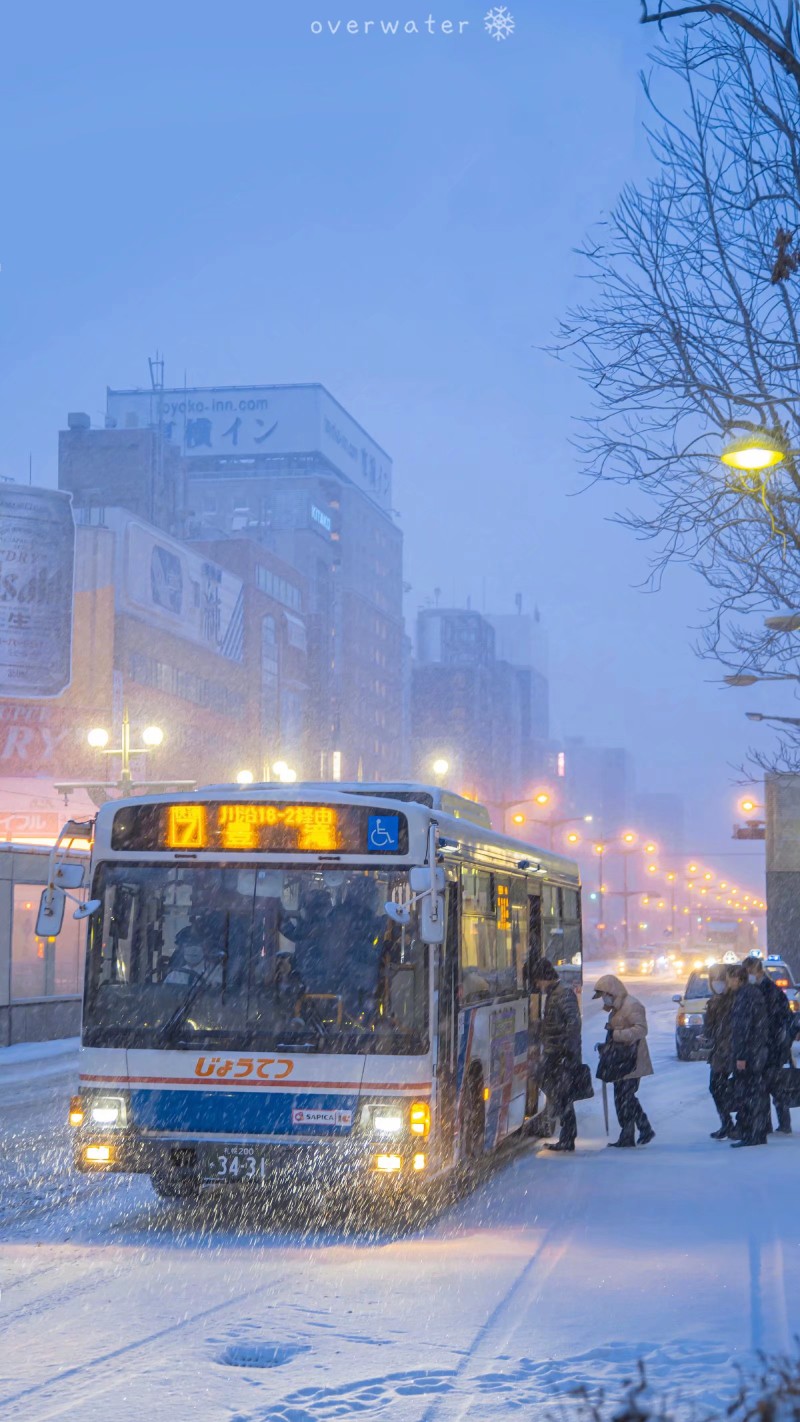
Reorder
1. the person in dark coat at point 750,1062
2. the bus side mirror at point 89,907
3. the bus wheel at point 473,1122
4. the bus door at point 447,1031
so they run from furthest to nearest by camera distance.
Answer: the person in dark coat at point 750,1062 → the bus wheel at point 473,1122 → the bus door at point 447,1031 → the bus side mirror at point 89,907

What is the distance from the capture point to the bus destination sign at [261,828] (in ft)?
37.1

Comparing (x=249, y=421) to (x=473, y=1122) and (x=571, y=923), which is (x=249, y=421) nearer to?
(x=571, y=923)

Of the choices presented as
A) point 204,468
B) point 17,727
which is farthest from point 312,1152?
point 204,468

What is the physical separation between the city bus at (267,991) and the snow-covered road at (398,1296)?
1.92 ft

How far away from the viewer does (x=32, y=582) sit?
73.7 meters

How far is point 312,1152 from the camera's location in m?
10.7

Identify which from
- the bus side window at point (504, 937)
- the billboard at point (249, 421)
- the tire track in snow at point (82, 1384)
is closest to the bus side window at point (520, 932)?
the bus side window at point (504, 937)

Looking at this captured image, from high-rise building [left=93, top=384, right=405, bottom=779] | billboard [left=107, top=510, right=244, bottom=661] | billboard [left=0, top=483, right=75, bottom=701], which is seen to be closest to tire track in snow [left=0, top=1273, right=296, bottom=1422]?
billboard [left=0, top=483, right=75, bottom=701]

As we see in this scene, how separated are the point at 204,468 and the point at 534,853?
490 feet

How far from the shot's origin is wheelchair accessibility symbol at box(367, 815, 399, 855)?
11281 mm

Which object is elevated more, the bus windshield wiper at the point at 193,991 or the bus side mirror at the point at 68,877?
the bus side mirror at the point at 68,877

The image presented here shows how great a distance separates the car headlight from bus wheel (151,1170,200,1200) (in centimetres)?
51

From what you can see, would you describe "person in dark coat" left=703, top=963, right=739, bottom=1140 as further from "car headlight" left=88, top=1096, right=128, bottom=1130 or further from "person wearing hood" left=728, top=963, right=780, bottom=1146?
"car headlight" left=88, top=1096, right=128, bottom=1130

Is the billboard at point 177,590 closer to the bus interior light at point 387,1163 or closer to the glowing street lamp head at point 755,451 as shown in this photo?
the glowing street lamp head at point 755,451
